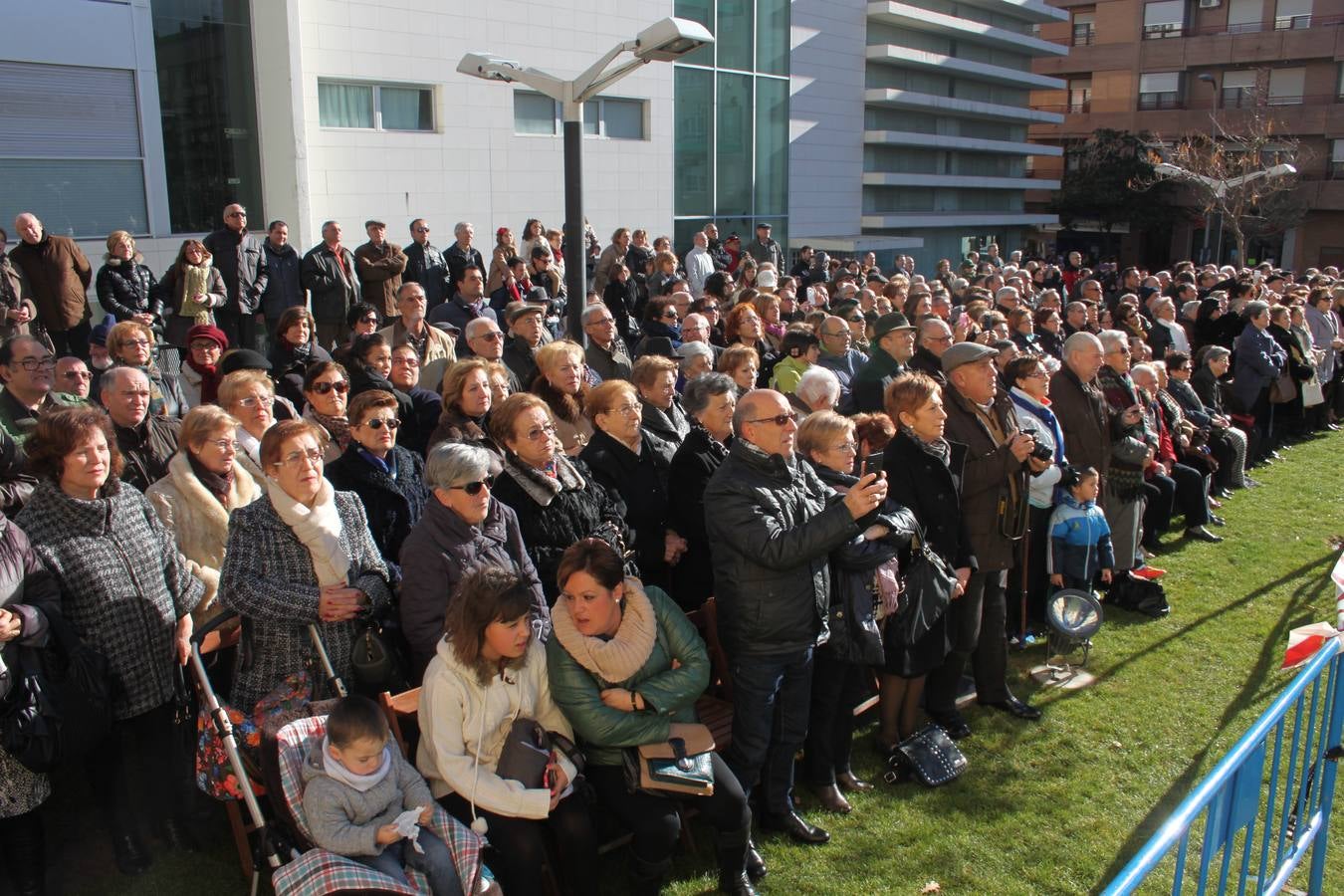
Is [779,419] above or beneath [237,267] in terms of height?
beneath

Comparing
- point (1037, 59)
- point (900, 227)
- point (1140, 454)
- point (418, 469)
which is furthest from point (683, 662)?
point (1037, 59)

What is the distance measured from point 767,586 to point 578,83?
5.71m

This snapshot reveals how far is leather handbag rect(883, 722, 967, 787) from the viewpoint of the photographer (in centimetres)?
547

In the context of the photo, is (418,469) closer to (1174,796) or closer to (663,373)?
(663,373)

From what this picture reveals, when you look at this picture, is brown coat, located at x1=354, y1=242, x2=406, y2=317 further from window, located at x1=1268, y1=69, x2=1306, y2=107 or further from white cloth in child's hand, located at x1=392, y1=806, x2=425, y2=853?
window, located at x1=1268, y1=69, x2=1306, y2=107

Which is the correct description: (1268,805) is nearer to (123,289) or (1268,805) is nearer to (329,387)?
(329,387)

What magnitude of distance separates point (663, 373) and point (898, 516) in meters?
1.67

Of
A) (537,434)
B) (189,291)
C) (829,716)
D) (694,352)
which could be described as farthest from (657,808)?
(189,291)

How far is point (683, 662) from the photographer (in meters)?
4.53

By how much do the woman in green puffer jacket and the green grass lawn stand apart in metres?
0.40

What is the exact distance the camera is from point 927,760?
5.54 m

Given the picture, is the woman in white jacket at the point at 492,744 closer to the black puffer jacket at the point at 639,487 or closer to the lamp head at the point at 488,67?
the black puffer jacket at the point at 639,487

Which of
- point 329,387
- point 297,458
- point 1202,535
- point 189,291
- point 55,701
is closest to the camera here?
point 55,701

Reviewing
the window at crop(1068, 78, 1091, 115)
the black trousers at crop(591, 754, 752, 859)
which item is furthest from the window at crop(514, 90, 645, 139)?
the window at crop(1068, 78, 1091, 115)
